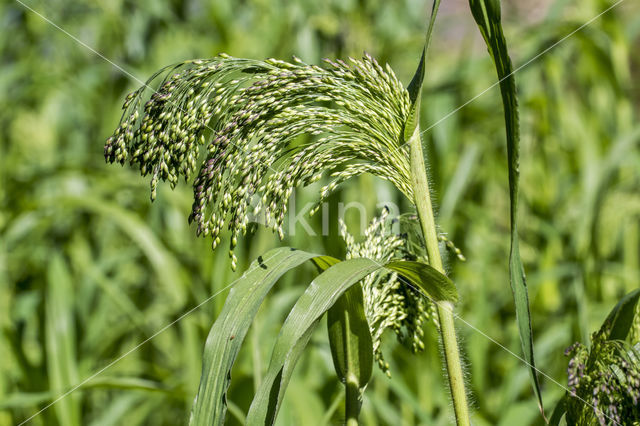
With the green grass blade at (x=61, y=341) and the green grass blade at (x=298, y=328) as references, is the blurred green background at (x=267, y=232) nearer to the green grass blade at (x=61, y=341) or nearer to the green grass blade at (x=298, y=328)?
the green grass blade at (x=61, y=341)

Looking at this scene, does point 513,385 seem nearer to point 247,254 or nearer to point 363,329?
point 247,254

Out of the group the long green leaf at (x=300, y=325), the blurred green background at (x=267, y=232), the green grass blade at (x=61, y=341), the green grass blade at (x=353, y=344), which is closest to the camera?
the long green leaf at (x=300, y=325)

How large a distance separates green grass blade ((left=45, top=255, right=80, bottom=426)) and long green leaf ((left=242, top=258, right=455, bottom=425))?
1192 millimetres

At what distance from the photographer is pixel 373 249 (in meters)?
0.65

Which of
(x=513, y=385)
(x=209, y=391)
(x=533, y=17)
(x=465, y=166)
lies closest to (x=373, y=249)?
(x=209, y=391)

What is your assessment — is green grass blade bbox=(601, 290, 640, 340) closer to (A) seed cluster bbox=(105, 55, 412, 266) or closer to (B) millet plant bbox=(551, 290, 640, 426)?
(B) millet plant bbox=(551, 290, 640, 426)

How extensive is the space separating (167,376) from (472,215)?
1.07m

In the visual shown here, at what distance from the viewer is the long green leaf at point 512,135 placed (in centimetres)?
51

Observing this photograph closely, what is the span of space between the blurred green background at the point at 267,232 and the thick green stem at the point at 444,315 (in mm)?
734

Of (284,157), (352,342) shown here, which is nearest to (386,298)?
(352,342)

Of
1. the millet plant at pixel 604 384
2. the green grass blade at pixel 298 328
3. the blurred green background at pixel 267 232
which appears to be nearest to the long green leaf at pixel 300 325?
the green grass blade at pixel 298 328

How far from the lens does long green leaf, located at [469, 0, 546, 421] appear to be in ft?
1.67

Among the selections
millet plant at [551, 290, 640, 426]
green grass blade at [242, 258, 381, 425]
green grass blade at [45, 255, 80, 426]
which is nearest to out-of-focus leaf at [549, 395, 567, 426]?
millet plant at [551, 290, 640, 426]

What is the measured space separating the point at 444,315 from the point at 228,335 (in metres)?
0.18
